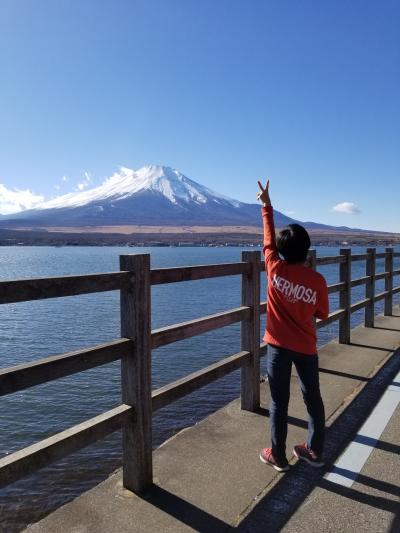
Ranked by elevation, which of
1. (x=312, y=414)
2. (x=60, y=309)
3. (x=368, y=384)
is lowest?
(x=60, y=309)

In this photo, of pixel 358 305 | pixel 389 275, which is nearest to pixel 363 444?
pixel 358 305

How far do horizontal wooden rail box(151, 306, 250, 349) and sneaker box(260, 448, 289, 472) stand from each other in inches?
40.8

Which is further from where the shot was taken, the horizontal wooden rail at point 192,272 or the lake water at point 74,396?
the lake water at point 74,396

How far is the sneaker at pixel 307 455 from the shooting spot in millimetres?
3902

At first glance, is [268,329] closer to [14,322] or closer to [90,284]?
[90,284]

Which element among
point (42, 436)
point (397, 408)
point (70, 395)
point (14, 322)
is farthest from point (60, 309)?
point (397, 408)

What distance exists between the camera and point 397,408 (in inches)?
204

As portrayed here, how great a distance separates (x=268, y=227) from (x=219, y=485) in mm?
1862

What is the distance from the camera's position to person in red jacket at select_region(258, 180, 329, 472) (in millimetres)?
3625

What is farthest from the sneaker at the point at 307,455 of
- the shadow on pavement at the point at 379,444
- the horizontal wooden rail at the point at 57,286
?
the horizontal wooden rail at the point at 57,286

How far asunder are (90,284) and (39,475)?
352 cm

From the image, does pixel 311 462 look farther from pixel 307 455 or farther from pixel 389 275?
pixel 389 275

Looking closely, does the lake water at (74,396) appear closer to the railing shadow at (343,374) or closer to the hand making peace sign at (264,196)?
the railing shadow at (343,374)

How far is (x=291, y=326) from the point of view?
3668 mm
